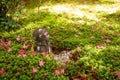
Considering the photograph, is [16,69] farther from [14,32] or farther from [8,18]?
Answer: [8,18]

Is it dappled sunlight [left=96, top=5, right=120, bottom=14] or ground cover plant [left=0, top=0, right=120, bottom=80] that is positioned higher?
dappled sunlight [left=96, top=5, right=120, bottom=14]

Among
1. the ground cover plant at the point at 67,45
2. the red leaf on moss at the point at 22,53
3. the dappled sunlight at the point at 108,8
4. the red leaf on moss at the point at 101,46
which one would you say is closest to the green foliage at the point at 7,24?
the ground cover plant at the point at 67,45

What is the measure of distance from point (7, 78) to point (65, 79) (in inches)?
71.4

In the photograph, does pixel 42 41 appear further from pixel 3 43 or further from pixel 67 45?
pixel 3 43

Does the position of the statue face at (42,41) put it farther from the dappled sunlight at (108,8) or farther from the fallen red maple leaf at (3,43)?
the dappled sunlight at (108,8)

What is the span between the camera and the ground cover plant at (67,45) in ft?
21.8

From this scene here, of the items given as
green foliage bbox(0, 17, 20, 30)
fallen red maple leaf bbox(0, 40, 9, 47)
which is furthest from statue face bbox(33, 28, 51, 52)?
green foliage bbox(0, 17, 20, 30)

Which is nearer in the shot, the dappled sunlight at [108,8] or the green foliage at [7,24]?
the green foliage at [7,24]

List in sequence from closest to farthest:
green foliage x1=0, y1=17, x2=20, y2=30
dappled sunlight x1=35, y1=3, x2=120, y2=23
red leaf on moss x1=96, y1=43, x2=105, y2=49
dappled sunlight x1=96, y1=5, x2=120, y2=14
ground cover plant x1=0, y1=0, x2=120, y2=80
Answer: ground cover plant x1=0, y1=0, x2=120, y2=80 → red leaf on moss x1=96, y1=43, x2=105, y2=49 → green foliage x1=0, y1=17, x2=20, y2=30 → dappled sunlight x1=35, y1=3, x2=120, y2=23 → dappled sunlight x1=96, y1=5, x2=120, y2=14

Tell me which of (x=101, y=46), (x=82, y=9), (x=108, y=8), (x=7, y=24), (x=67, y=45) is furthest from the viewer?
(x=108, y=8)

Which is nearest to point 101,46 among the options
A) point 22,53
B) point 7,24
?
point 22,53

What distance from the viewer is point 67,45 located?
28.0 ft

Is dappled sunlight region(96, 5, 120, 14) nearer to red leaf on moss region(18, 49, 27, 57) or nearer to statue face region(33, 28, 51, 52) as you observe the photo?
statue face region(33, 28, 51, 52)

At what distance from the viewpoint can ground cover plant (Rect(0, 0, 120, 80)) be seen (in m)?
6.63
